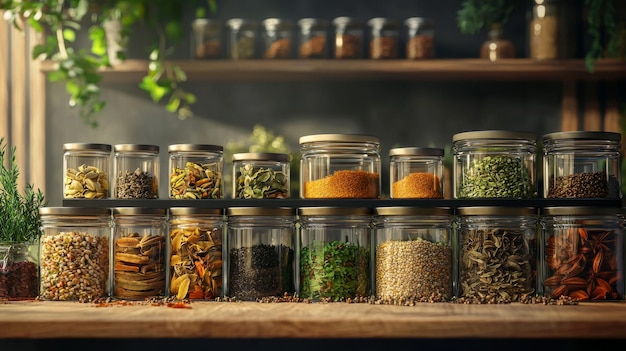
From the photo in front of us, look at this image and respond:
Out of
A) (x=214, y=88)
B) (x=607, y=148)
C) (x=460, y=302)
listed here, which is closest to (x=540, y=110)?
(x=214, y=88)

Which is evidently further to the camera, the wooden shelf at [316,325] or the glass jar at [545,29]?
the glass jar at [545,29]

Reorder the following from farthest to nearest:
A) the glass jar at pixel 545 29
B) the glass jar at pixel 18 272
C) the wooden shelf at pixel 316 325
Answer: the glass jar at pixel 545 29, the glass jar at pixel 18 272, the wooden shelf at pixel 316 325

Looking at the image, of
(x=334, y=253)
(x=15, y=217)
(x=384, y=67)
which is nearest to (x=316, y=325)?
(x=334, y=253)

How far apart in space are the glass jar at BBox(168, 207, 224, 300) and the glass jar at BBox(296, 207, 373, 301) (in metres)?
0.19

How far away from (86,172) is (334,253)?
615 millimetres

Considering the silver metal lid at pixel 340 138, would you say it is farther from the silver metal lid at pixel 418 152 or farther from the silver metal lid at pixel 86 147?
the silver metal lid at pixel 86 147

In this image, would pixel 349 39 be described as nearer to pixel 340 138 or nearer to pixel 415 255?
pixel 340 138

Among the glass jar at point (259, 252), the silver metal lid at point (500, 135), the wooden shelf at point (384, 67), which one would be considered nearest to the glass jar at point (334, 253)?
the glass jar at point (259, 252)

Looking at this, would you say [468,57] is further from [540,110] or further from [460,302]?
[460,302]

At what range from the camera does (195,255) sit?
180 centimetres

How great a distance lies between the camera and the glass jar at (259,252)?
→ 5.90 feet

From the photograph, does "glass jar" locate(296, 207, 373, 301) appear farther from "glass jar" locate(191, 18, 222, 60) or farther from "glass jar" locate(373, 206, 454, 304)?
"glass jar" locate(191, 18, 222, 60)

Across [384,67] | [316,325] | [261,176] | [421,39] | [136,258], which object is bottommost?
[316,325]

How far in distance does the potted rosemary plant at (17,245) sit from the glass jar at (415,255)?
80 centimetres
